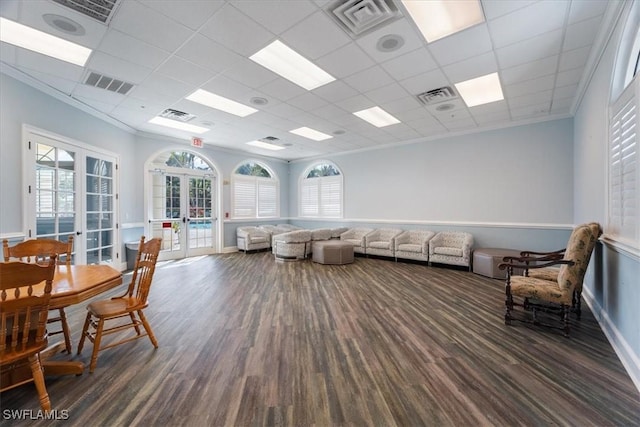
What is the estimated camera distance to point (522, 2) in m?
2.37

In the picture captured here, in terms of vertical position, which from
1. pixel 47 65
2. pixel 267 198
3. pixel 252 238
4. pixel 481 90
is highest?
pixel 481 90

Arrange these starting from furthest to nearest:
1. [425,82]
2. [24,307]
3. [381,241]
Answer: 1. [381,241]
2. [425,82]
3. [24,307]

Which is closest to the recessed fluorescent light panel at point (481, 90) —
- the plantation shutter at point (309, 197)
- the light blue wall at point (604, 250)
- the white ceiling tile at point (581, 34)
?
the white ceiling tile at point (581, 34)

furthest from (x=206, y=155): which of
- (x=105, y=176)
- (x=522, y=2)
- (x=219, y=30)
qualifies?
(x=522, y=2)

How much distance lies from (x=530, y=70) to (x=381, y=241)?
4.49 metres

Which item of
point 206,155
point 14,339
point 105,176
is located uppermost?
point 206,155

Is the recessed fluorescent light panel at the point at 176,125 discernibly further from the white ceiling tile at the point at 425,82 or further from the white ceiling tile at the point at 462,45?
the white ceiling tile at the point at 462,45

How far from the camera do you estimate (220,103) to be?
15.3 feet

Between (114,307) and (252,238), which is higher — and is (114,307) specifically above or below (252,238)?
below

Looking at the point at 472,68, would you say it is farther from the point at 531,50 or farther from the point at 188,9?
the point at 188,9

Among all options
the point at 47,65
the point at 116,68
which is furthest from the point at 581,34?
the point at 47,65

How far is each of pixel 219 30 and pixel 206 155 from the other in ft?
17.0

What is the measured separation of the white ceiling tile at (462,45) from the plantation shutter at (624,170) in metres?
1.35

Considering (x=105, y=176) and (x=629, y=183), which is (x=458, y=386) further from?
(x=105, y=176)
